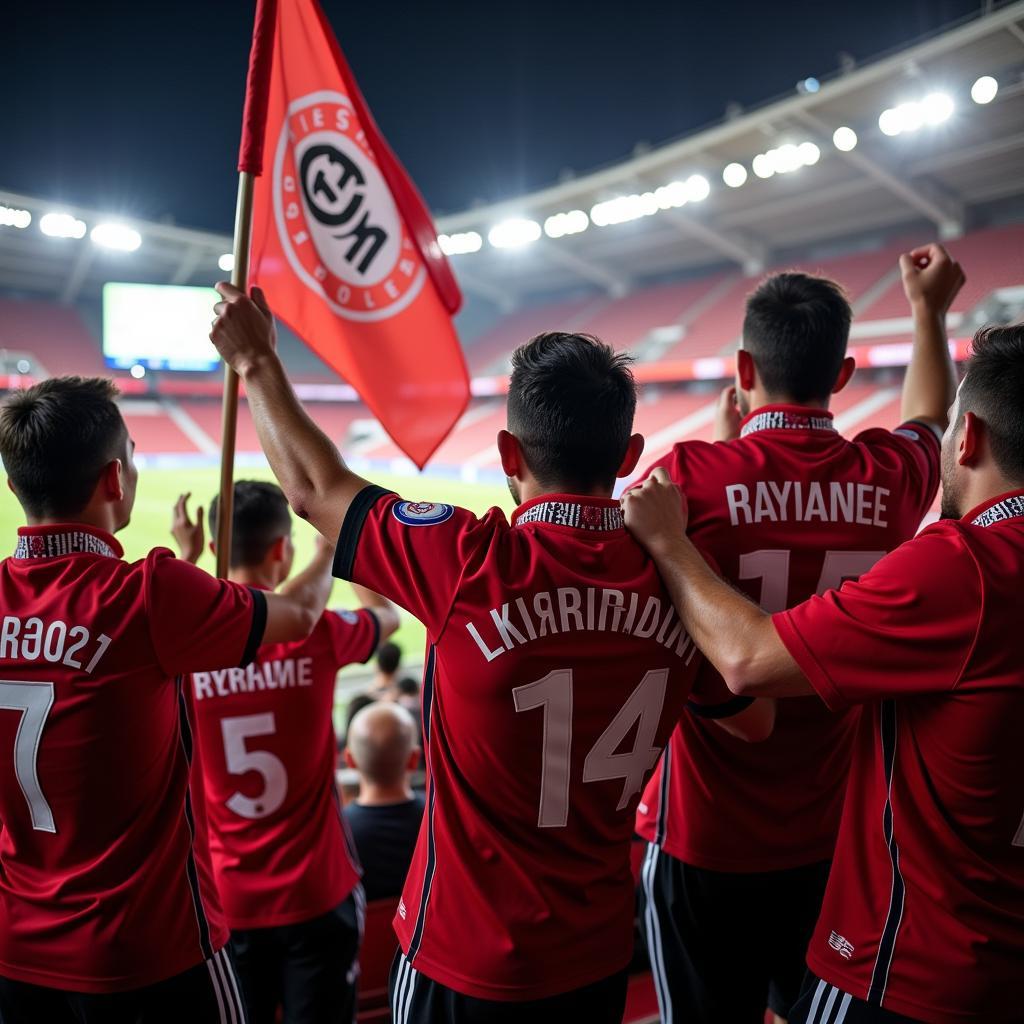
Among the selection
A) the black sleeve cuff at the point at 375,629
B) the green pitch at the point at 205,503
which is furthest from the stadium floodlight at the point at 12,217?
the black sleeve cuff at the point at 375,629

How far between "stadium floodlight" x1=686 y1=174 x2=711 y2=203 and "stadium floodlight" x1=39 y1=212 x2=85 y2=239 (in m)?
10.5

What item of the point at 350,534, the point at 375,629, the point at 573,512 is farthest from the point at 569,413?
the point at 375,629

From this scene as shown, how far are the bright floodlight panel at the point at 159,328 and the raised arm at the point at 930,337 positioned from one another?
9.22m

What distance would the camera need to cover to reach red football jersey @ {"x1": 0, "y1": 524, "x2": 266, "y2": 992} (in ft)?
4.62

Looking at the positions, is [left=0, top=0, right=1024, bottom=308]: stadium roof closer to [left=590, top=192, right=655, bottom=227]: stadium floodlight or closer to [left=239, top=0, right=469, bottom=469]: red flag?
[left=590, top=192, right=655, bottom=227]: stadium floodlight

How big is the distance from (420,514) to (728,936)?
1180mm

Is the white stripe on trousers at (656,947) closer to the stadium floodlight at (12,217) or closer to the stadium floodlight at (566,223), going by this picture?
the stadium floodlight at (12,217)

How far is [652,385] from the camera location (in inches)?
771

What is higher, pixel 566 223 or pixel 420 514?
pixel 566 223

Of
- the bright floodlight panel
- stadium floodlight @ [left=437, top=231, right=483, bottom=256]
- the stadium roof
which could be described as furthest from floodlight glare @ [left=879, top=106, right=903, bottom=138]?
stadium floodlight @ [left=437, top=231, right=483, bottom=256]

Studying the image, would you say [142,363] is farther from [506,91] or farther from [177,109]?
[506,91]

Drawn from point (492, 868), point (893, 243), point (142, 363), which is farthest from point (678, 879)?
point (893, 243)

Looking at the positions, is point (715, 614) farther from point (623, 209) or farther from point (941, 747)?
point (623, 209)

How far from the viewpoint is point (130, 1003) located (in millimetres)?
1443
